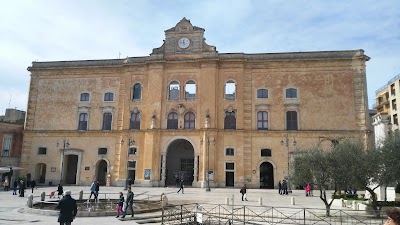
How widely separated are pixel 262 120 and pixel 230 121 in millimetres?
3646

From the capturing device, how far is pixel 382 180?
19250mm

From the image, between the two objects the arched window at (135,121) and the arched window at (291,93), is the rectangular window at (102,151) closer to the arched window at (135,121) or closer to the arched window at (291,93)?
the arched window at (135,121)

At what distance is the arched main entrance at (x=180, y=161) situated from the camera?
43.0 meters

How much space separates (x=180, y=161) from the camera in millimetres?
43656

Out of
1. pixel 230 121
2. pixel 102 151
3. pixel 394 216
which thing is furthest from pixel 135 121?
pixel 394 216

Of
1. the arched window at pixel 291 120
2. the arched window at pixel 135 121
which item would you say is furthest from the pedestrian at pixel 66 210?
the arched window at pixel 291 120

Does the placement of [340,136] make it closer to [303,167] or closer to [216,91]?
[216,91]

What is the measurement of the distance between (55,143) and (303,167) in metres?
32.7

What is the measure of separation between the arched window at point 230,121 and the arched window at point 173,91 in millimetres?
6418

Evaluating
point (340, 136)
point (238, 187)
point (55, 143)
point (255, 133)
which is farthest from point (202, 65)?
point (55, 143)

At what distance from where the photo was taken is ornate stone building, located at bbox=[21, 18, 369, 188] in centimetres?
3819

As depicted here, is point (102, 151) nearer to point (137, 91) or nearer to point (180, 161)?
point (137, 91)

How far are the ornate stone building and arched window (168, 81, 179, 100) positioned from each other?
13 centimetres

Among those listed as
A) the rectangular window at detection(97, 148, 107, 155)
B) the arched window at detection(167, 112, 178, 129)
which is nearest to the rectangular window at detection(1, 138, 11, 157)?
the rectangular window at detection(97, 148, 107, 155)
